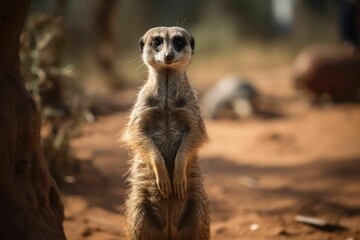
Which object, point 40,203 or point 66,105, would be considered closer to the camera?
point 40,203

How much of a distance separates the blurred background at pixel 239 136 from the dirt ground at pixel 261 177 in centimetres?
2

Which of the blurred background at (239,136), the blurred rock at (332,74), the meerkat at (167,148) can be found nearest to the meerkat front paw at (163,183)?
the meerkat at (167,148)

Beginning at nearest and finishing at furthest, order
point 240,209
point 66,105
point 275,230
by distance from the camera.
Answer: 1. point 275,230
2. point 240,209
3. point 66,105

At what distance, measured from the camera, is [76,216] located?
4.51 metres

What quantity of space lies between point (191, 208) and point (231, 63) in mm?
13397

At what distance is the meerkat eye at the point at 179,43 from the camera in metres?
3.49

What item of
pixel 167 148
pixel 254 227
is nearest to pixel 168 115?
pixel 167 148

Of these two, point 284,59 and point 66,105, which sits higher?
point 284,59

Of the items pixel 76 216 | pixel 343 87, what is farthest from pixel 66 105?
pixel 343 87

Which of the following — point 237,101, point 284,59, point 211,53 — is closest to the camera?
point 237,101

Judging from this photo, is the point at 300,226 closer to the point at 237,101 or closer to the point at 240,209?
the point at 240,209

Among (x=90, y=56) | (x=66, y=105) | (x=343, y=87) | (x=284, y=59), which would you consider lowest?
(x=66, y=105)

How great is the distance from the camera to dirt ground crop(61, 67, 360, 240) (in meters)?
4.49

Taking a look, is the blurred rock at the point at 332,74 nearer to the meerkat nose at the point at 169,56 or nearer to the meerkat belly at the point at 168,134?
the meerkat belly at the point at 168,134
